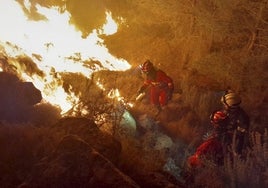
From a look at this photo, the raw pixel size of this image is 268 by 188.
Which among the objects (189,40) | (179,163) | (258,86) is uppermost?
(189,40)

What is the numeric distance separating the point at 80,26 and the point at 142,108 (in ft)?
20.7

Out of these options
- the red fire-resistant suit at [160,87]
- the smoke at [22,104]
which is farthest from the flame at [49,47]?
the red fire-resistant suit at [160,87]

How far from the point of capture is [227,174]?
17.8 ft

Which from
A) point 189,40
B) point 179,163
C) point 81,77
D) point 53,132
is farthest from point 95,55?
point 53,132

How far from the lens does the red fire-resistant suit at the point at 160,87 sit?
966cm

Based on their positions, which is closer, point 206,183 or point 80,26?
point 206,183

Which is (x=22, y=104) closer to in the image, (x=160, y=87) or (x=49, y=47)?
(x=49, y=47)

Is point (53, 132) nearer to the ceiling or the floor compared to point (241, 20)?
nearer to the floor

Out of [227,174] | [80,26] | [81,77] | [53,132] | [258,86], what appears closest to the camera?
[53,132]

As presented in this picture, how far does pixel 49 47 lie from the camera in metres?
9.49

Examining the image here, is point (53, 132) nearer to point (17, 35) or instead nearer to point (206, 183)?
point (206, 183)

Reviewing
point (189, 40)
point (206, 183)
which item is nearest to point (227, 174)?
point (206, 183)

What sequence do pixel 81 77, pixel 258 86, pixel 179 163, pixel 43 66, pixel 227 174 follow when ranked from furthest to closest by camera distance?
1. pixel 258 86
2. pixel 81 77
3. pixel 43 66
4. pixel 179 163
5. pixel 227 174

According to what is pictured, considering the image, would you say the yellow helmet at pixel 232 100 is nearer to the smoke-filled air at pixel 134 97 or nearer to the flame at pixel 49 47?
the smoke-filled air at pixel 134 97
